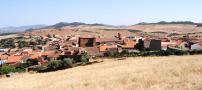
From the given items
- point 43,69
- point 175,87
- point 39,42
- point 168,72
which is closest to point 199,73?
point 168,72

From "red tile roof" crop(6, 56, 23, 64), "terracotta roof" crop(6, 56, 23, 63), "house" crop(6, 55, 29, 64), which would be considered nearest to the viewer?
"house" crop(6, 55, 29, 64)

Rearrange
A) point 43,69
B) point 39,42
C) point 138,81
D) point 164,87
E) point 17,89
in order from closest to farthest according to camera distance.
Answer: point 164,87 < point 138,81 < point 17,89 < point 43,69 < point 39,42

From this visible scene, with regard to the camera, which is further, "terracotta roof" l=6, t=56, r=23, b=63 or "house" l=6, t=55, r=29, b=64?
"terracotta roof" l=6, t=56, r=23, b=63

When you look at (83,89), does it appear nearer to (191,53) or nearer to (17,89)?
(17,89)

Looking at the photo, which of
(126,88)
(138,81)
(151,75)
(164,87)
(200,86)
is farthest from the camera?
(151,75)

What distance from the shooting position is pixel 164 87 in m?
21.0

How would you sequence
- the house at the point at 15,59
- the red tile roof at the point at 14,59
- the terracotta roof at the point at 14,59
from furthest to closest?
1. the terracotta roof at the point at 14,59
2. the red tile roof at the point at 14,59
3. the house at the point at 15,59

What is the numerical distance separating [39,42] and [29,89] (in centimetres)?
12553

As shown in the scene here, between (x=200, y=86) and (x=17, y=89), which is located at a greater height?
(x=200, y=86)

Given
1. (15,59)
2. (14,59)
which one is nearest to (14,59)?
(14,59)

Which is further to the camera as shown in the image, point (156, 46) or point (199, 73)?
point (156, 46)

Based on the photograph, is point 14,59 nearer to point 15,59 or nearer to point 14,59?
point 14,59

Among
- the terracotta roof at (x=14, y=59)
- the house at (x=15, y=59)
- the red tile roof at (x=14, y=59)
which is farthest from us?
the terracotta roof at (x=14, y=59)

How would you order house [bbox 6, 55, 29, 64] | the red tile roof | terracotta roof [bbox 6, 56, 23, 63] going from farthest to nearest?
terracotta roof [bbox 6, 56, 23, 63]
the red tile roof
house [bbox 6, 55, 29, 64]
